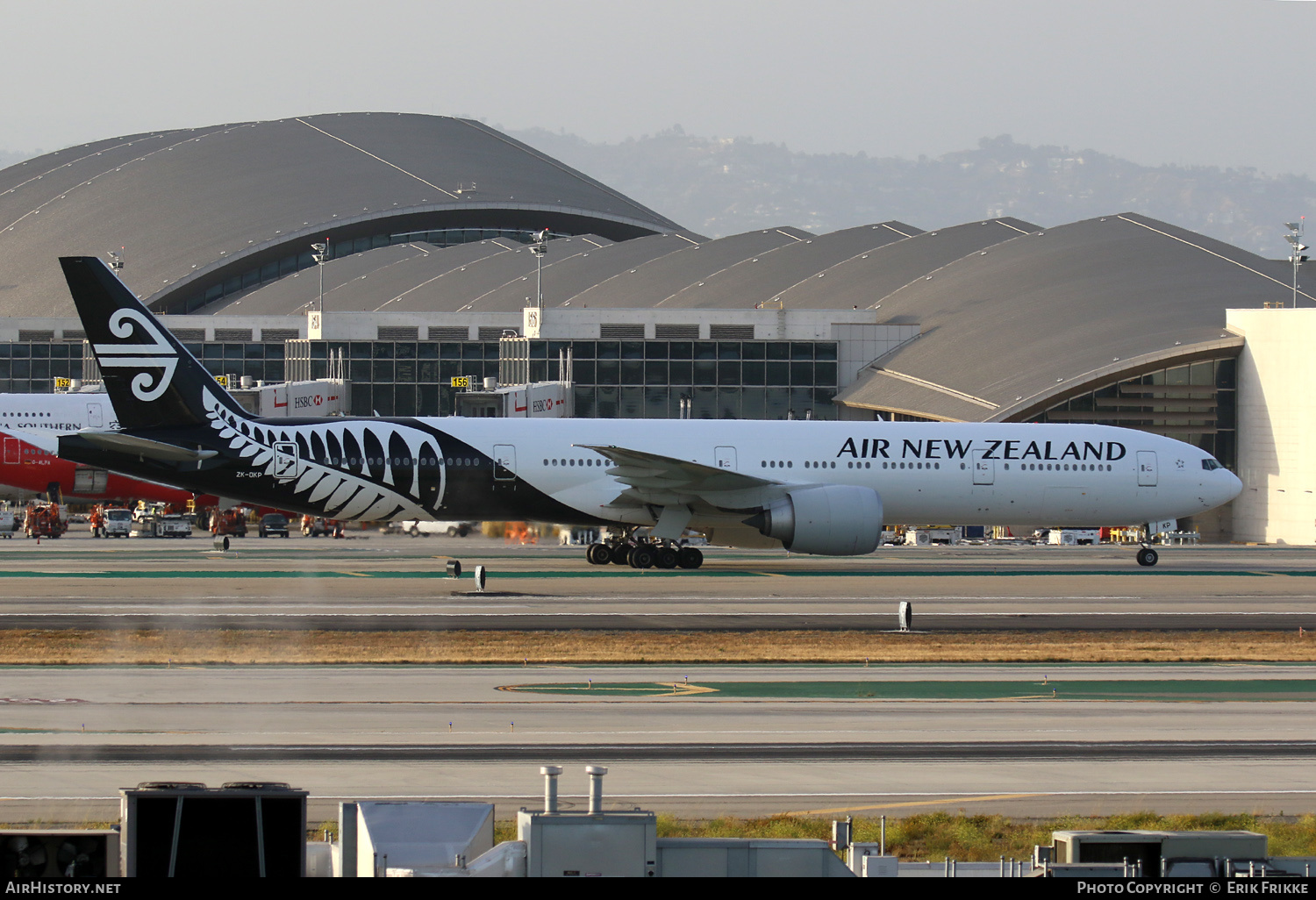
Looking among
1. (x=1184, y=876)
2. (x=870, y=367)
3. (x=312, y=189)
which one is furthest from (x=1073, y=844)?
(x=312, y=189)

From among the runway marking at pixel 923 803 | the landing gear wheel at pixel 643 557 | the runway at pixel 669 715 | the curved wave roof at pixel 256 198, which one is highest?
the curved wave roof at pixel 256 198

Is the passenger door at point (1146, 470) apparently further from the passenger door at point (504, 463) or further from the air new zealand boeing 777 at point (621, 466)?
the passenger door at point (504, 463)

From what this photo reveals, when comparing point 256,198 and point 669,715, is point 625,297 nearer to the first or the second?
point 256,198

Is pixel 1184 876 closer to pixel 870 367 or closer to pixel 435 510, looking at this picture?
pixel 435 510

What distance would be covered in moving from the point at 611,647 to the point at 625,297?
262 ft

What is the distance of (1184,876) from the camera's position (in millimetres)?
10234

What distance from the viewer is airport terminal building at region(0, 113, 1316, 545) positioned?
77.2 metres

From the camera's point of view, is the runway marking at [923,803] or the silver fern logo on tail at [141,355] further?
the silver fern logo on tail at [141,355]

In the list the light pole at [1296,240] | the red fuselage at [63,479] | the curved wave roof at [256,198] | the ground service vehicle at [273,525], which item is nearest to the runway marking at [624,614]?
the ground service vehicle at [273,525]

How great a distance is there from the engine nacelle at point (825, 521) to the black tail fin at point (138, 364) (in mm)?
16800

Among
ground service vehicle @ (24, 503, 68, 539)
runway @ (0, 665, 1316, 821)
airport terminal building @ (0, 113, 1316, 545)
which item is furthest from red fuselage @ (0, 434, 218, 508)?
runway @ (0, 665, 1316, 821)

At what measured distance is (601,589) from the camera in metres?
39.6

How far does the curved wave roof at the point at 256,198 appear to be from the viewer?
408ft

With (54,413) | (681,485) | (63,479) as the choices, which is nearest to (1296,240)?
(681,485)
